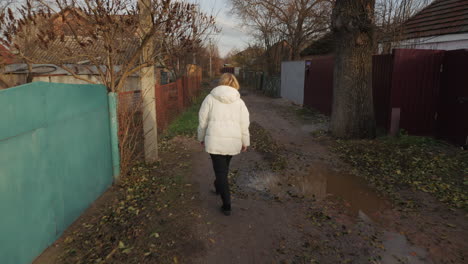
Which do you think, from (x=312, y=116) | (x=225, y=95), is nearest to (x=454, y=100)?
(x=312, y=116)

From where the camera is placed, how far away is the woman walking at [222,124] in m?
3.69

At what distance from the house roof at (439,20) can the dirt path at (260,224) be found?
8.85 meters

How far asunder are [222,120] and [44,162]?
1873mm

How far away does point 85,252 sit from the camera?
3.05 meters

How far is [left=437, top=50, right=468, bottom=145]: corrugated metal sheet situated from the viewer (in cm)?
672

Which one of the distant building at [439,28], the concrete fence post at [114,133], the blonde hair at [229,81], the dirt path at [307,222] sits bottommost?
the dirt path at [307,222]

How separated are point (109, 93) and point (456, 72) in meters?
7.34

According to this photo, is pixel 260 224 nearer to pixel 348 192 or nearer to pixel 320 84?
pixel 348 192

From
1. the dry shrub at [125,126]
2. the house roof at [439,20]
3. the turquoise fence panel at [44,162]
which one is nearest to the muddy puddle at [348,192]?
the dry shrub at [125,126]

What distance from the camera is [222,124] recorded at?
3.71 m

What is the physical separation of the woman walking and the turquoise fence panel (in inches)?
57.9

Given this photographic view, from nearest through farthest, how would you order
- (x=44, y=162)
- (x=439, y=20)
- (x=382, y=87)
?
(x=44, y=162), (x=382, y=87), (x=439, y=20)

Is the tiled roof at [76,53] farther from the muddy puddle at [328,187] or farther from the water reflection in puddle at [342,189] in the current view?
the water reflection in puddle at [342,189]

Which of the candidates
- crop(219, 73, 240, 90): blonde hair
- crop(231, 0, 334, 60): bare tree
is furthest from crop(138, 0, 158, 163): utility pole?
crop(231, 0, 334, 60): bare tree
